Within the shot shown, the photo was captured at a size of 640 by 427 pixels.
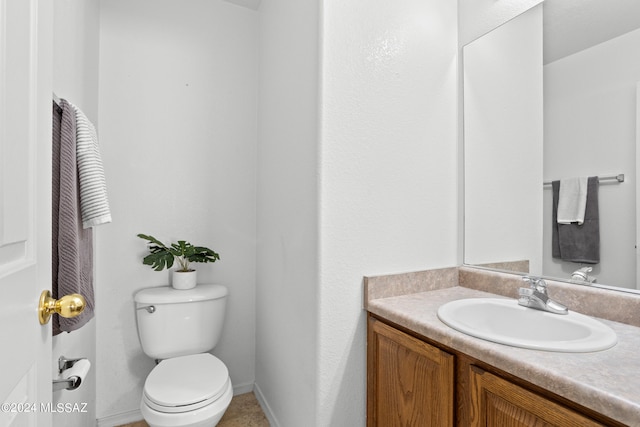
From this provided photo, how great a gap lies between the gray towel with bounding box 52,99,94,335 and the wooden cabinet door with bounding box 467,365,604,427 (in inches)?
47.3

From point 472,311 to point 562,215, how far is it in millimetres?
493

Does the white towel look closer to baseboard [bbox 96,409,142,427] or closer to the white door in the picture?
the white door

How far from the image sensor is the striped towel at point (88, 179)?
115 centimetres

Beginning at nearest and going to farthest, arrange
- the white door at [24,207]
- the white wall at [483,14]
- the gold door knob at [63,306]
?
the white door at [24,207]
the gold door knob at [63,306]
the white wall at [483,14]

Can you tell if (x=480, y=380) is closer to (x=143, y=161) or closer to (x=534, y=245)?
(x=534, y=245)

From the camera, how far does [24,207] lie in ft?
1.73

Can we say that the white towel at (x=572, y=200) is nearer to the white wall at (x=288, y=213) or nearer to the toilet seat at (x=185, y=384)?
the white wall at (x=288, y=213)

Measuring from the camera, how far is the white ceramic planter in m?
1.78

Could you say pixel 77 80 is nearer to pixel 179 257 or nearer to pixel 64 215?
pixel 64 215

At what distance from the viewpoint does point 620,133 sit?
1.08m

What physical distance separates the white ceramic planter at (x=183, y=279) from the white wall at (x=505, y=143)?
1.42m

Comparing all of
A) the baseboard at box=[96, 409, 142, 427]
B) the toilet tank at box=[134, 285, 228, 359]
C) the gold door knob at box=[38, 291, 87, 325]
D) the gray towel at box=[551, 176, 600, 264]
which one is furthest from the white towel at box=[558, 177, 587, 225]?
the baseboard at box=[96, 409, 142, 427]

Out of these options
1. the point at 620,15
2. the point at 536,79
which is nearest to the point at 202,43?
the point at 536,79

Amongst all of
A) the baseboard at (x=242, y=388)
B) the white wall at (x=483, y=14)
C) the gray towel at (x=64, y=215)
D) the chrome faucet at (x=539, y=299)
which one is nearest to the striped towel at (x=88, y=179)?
the gray towel at (x=64, y=215)
